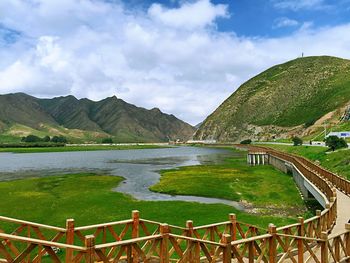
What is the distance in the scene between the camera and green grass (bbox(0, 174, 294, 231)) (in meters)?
31.9

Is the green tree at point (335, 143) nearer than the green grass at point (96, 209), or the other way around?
the green grass at point (96, 209)

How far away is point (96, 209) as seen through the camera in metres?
36.3

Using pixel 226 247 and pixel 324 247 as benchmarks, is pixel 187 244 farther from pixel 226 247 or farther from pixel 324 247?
pixel 324 247

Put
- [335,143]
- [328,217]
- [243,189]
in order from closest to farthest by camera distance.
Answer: [328,217] < [243,189] < [335,143]

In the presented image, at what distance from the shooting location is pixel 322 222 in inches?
723

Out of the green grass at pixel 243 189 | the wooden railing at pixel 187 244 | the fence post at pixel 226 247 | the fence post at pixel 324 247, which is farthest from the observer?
the green grass at pixel 243 189

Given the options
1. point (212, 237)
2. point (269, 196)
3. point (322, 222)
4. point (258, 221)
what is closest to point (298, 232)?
point (322, 222)

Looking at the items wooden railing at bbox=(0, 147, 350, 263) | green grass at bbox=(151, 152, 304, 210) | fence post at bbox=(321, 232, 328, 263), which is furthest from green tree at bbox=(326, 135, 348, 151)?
fence post at bbox=(321, 232, 328, 263)

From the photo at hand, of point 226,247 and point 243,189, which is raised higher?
point 226,247

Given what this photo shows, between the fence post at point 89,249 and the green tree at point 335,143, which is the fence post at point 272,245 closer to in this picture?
the fence post at point 89,249

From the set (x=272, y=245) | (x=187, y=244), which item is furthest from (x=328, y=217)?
(x=187, y=244)

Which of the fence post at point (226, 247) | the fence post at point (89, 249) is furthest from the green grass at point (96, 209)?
the fence post at point (89, 249)

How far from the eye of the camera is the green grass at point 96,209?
105ft

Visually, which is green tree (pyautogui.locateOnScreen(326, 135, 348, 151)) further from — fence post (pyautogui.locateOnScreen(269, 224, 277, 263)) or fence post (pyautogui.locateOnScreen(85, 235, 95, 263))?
fence post (pyautogui.locateOnScreen(85, 235, 95, 263))
